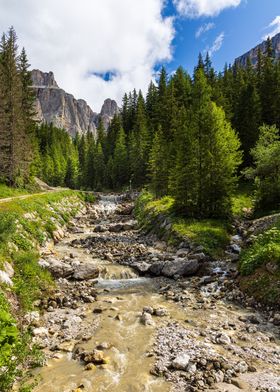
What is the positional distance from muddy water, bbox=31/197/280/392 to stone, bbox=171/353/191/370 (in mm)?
653

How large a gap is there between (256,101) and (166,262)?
38.4m

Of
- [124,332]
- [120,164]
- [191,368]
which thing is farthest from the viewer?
[120,164]

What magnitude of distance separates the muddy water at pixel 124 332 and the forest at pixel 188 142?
472 inches

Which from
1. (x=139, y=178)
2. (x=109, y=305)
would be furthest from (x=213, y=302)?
(x=139, y=178)

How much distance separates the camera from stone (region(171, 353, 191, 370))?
8.68 meters

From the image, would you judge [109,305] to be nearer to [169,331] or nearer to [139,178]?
[169,331]

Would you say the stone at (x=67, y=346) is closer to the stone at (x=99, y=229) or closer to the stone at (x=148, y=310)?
the stone at (x=148, y=310)

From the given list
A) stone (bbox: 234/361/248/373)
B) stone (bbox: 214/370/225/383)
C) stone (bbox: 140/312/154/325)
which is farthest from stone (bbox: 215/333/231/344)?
stone (bbox: 140/312/154/325)

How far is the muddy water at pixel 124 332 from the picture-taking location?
8.21 metres

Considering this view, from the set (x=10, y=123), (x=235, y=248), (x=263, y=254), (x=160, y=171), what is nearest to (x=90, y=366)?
(x=263, y=254)

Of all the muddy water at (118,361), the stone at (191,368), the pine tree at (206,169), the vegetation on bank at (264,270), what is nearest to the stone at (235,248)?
the vegetation on bank at (264,270)

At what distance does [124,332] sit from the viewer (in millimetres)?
11148

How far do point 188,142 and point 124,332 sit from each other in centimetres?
1936

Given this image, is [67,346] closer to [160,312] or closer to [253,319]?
[160,312]
